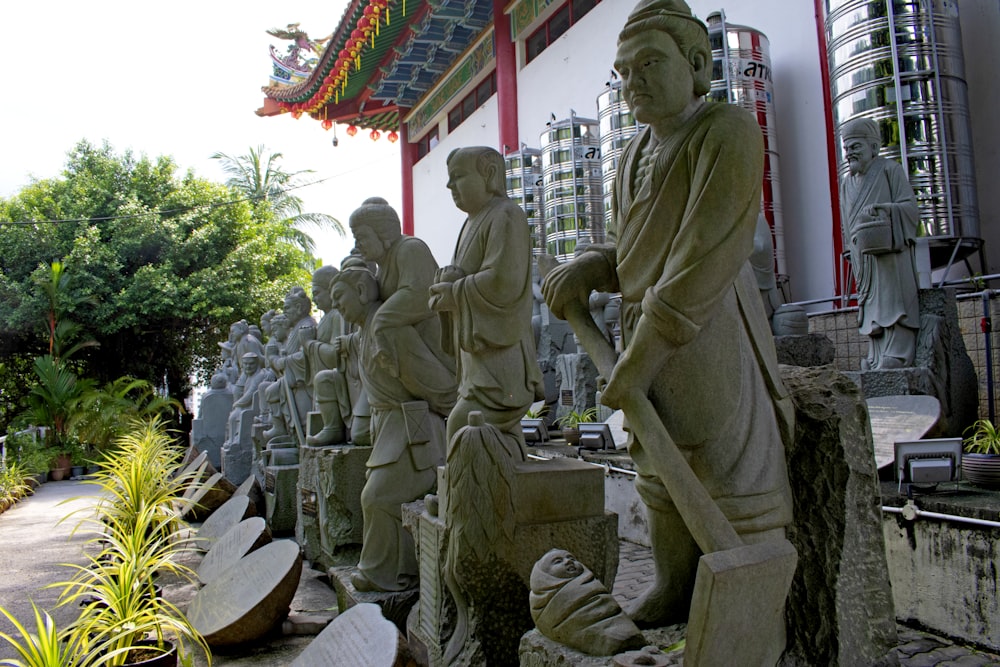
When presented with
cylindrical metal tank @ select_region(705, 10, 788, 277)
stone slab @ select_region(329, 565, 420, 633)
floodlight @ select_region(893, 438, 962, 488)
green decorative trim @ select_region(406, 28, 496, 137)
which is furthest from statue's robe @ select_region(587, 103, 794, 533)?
green decorative trim @ select_region(406, 28, 496, 137)

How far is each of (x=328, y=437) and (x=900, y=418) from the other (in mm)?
3827

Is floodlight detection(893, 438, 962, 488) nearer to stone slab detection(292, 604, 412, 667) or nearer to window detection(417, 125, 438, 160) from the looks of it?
stone slab detection(292, 604, 412, 667)

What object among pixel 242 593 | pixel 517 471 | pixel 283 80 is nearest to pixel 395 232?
pixel 517 471

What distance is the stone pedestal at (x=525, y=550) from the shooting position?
9.26 feet

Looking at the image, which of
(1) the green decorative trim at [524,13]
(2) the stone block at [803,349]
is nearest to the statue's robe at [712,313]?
(2) the stone block at [803,349]

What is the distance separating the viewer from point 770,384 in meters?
1.94

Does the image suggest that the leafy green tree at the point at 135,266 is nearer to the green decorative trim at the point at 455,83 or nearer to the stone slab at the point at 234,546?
the green decorative trim at the point at 455,83

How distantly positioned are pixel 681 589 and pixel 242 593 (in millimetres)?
2964

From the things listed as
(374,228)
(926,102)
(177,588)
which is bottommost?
(177,588)

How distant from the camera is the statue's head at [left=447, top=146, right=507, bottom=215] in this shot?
3.28 meters

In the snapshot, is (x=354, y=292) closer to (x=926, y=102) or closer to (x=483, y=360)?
(x=483, y=360)

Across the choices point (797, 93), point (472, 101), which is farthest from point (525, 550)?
point (472, 101)

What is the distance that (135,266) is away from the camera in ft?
61.9

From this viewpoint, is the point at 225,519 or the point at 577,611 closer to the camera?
the point at 577,611
